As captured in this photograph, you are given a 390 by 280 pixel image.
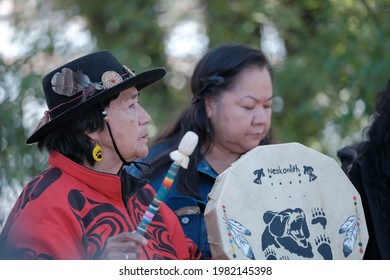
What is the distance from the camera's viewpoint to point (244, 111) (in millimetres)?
3852

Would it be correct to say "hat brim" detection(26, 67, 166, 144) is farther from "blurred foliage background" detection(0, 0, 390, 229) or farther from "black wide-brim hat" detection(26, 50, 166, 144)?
"blurred foliage background" detection(0, 0, 390, 229)

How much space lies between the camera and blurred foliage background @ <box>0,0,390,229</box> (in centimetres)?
573

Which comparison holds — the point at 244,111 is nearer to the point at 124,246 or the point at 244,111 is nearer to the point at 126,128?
the point at 126,128

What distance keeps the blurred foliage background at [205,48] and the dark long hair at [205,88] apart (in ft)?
5.42

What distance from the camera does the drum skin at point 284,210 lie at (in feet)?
9.64

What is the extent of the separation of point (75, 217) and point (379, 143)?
1670 millimetres

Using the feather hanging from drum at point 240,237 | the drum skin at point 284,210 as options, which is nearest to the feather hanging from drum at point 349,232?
the drum skin at point 284,210

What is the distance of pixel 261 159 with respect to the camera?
10.2 ft

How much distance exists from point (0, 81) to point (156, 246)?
9.96ft

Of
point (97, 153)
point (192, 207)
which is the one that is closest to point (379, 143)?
point (192, 207)

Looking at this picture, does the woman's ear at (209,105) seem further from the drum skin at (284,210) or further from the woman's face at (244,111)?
the drum skin at (284,210)

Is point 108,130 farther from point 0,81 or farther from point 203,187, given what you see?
point 0,81

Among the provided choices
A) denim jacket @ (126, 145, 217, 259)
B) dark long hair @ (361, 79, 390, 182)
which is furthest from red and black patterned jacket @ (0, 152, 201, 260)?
dark long hair @ (361, 79, 390, 182)

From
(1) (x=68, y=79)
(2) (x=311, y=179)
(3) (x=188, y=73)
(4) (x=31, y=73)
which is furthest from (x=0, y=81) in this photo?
(2) (x=311, y=179)
